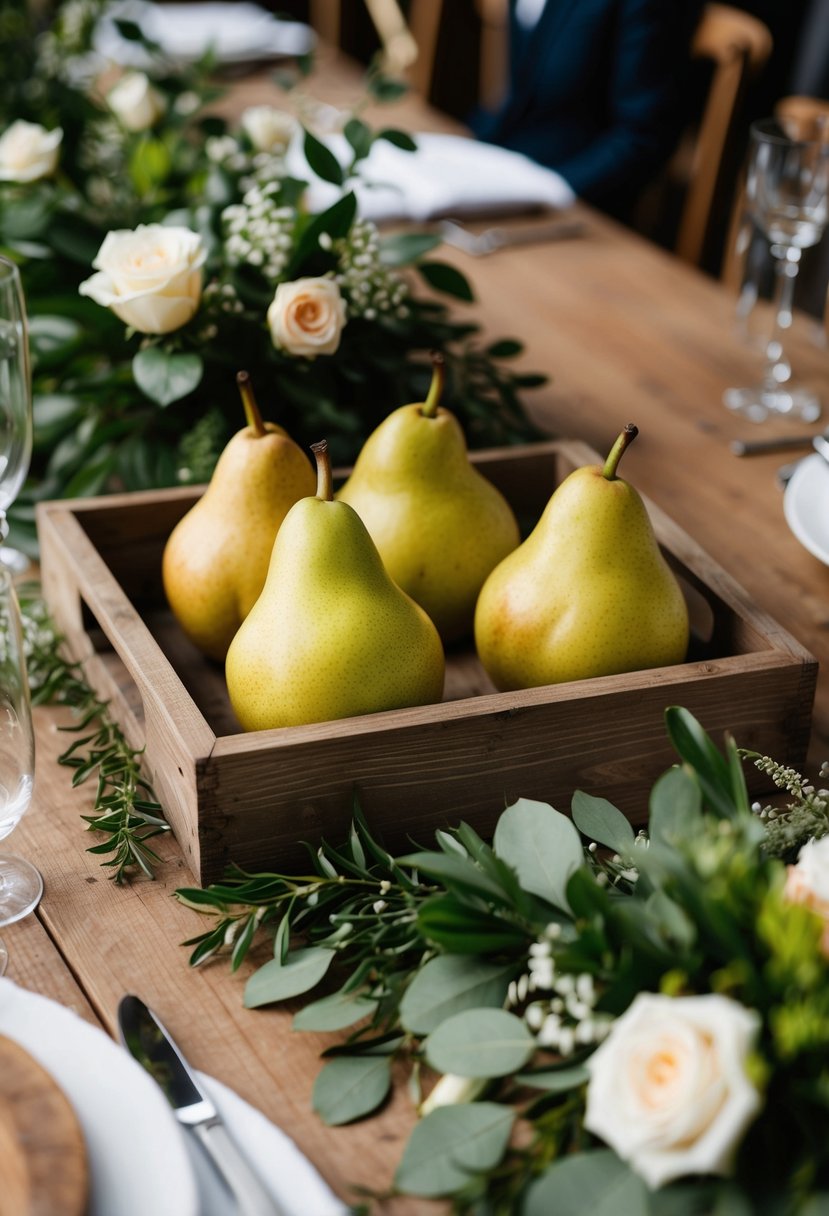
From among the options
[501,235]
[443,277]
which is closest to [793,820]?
[443,277]

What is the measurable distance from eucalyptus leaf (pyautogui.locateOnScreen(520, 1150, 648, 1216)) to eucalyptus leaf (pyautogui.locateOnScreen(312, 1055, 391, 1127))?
102 millimetres

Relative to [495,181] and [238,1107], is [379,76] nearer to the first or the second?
[495,181]

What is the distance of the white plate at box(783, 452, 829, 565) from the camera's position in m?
1.00

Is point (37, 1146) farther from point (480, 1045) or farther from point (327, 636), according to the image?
point (327, 636)

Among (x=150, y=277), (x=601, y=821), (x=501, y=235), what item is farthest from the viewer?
(x=501, y=235)

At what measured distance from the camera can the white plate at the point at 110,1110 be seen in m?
0.50

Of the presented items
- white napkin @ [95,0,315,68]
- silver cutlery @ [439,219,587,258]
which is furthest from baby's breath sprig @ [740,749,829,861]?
white napkin @ [95,0,315,68]

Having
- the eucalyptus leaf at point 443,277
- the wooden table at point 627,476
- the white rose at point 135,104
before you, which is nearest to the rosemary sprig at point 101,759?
the wooden table at point 627,476

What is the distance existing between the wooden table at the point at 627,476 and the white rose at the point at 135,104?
0.44 meters

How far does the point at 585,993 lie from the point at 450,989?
84 mm

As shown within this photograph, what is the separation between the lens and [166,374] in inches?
39.2

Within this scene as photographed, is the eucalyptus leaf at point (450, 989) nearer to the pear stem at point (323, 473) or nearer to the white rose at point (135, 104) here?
the pear stem at point (323, 473)

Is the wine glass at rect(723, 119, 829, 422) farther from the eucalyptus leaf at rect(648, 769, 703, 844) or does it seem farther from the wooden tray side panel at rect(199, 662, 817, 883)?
the eucalyptus leaf at rect(648, 769, 703, 844)

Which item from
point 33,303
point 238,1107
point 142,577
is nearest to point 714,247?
point 33,303
